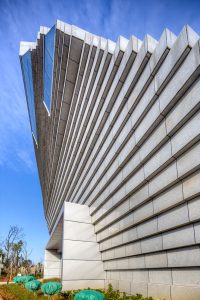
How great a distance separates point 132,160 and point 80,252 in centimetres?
602

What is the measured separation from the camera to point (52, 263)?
34094mm

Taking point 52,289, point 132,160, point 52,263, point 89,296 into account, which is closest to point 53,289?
point 52,289

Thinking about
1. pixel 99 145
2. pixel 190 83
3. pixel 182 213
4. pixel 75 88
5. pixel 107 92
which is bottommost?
pixel 182 213

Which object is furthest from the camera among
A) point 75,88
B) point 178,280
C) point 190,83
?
point 75,88

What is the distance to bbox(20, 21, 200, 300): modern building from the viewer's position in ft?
19.2

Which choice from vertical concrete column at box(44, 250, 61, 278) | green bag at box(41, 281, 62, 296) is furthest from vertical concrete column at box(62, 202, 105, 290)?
vertical concrete column at box(44, 250, 61, 278)

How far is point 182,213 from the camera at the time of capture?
237 inches

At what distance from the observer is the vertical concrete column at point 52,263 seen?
107 feet

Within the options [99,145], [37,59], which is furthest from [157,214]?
[37,59]

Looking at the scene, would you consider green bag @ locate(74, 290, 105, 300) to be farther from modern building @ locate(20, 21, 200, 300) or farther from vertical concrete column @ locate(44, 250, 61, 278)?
vertical concrete column @ locate(44, 250, 61, 278)

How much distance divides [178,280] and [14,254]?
69.5 metres

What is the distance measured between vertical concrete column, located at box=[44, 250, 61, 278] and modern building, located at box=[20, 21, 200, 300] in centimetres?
2096

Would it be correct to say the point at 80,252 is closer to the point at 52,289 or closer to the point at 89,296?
the point at 52,289

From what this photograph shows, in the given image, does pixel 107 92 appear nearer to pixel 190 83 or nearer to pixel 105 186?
pixel 105 186
